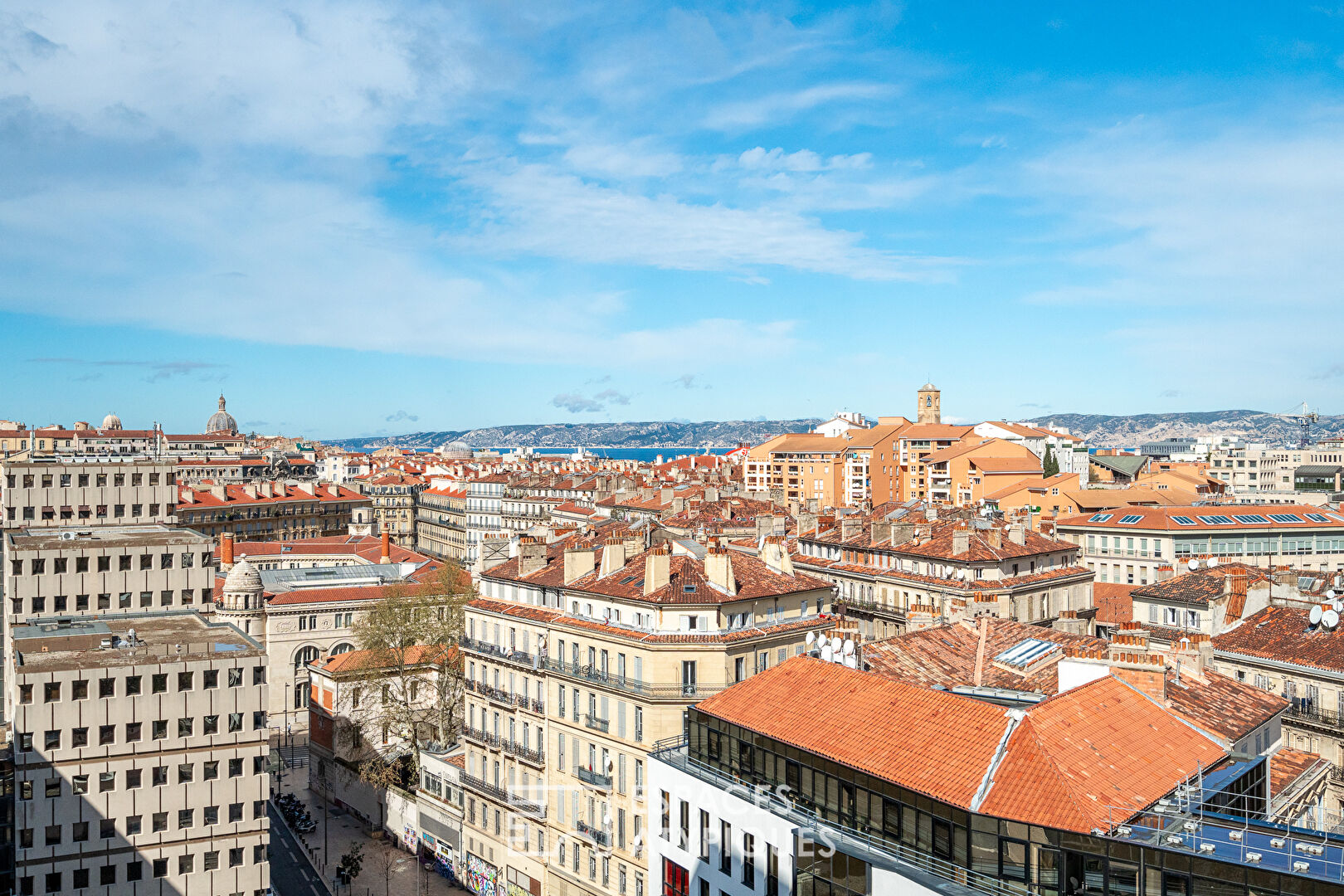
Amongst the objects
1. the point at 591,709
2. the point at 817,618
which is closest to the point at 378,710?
the point at 591,709

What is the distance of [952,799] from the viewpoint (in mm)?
25906

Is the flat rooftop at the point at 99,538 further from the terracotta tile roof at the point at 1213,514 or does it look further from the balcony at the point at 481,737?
the terracotta tile roof at the point at 1213,514

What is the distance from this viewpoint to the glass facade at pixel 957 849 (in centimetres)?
2248

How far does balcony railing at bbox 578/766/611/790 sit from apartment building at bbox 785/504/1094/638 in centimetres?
2625

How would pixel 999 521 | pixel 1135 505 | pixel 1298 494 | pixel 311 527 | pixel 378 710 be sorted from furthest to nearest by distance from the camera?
pixel 311 527 → pixel 1298 494 → pixel 1135 505 → pixel 999 521 → pixel 378 710

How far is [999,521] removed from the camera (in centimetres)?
8450

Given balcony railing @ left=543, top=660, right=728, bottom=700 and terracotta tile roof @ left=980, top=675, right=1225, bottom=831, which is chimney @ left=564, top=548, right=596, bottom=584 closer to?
balcony railing @ left=543, top=660, right=728, bottom=700

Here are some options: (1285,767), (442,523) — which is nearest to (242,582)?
(1285,767)

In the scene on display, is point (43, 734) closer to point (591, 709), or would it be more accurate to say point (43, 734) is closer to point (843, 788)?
point (591, 709)

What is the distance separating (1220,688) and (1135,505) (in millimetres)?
75752

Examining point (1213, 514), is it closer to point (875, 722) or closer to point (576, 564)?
point (576, 564)

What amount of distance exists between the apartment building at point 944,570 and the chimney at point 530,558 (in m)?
19.9

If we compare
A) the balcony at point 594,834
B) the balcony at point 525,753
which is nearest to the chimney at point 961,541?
the balcony at point 525,753

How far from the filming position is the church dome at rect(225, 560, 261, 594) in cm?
8350
